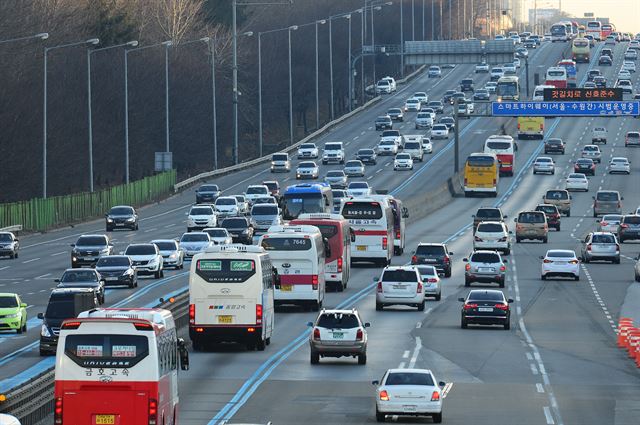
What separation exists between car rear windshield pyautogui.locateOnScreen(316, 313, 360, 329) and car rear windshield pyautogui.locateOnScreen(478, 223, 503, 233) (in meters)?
40.2

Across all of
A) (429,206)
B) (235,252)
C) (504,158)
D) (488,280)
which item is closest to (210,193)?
(429,206)

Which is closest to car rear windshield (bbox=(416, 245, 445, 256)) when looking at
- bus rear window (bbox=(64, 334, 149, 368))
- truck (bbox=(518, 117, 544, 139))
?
bus rear window (bbox=(64, 334, 149, 368))

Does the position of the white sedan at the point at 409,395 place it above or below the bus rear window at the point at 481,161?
above

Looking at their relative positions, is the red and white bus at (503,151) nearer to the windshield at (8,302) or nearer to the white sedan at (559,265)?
the white sedan at (559,265)

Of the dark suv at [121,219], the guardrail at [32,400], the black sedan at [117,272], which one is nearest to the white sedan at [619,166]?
the dark suv at [121,219]

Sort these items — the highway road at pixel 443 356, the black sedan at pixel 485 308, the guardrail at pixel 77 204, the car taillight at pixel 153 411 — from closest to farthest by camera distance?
the car taillight at pixel 153 411 → the highway road at pixel 443 356 → the black sedan at pixel 485 308 → the guardrail at pixel 77 204

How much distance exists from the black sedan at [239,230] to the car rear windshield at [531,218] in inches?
580

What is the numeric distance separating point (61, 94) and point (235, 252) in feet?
316

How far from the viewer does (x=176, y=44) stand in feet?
555

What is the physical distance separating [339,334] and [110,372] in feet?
56.6

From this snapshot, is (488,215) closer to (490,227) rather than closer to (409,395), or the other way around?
A: (490,227)

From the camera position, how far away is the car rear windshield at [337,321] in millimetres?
45719

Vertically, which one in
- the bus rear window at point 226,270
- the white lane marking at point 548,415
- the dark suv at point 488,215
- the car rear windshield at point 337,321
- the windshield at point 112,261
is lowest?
the dark suv at point 488,215

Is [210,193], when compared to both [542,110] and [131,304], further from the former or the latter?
[131,304]
